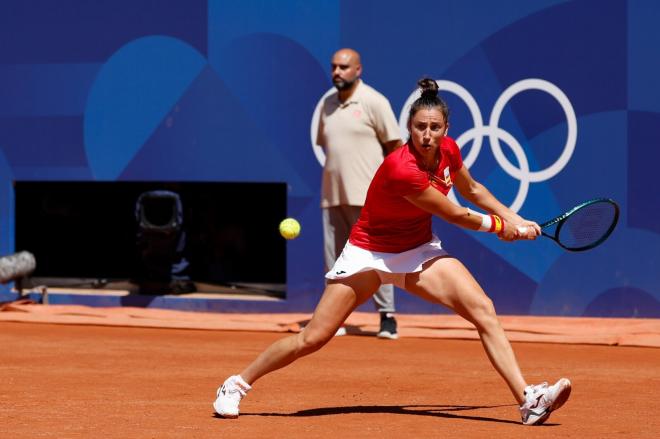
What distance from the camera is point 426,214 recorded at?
6.46 metres

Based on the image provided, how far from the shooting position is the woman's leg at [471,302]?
610 centimetres

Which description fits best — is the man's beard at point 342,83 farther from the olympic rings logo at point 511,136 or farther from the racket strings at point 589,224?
the racket strings at point 589,224

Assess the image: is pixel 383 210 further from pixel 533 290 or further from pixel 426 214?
pixel 533 290

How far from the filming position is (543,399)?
601 cm

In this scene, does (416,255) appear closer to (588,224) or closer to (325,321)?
(325,321)

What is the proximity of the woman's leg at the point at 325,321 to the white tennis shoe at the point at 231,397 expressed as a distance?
2.2 inches

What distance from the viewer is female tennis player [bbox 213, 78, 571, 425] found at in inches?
243

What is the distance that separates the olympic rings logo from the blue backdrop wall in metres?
0.01

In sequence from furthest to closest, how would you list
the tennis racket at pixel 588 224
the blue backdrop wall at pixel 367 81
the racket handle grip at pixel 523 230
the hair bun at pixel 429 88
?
the blue backdrop wall at pixel 367 81
the tennis racket at pixel 588 224
the hair bun at pixel 429 88
the racket handle grip at pixel 523 230

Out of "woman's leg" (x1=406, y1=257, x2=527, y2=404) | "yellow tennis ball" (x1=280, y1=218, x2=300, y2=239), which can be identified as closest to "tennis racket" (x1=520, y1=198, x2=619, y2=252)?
"woman's leg" (x1=406, y1=257, x2=527, y2=404)

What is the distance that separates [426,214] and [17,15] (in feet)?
22.5

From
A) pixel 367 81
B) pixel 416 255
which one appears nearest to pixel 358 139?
pixel 367 81

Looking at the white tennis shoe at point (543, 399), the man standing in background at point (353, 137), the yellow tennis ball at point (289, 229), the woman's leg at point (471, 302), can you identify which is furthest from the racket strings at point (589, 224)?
the yellow tennis ball at point (289, 229)

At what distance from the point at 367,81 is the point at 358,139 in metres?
1.39
